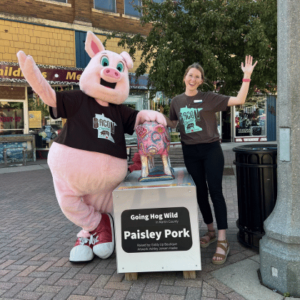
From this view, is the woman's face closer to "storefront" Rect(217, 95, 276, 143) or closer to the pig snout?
the pig snout

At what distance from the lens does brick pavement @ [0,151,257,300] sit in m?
2.75

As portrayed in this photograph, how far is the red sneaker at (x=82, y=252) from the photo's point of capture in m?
3.39

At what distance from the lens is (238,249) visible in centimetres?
360

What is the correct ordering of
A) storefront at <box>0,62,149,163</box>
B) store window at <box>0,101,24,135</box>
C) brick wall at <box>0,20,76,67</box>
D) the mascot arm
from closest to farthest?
1. the mascot arm
2. brick wall at <box>0,20,76,67</box>
3. storefront at <box>0,62,149,163</box>
4. store window at <box>0,101,24,135</box>

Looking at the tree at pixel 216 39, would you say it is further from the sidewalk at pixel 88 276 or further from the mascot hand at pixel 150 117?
the mascot hand at pixel 150 117

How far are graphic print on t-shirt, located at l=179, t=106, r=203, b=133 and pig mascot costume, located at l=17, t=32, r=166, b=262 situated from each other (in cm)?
24

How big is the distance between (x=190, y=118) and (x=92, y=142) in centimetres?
106

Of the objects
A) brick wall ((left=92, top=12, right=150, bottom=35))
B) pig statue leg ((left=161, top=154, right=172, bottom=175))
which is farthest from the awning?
pig statue leg ((left=161, top=154, right=172, bottom=175))

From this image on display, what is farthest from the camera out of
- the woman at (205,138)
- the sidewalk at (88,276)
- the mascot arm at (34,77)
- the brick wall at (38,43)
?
the brick wall at (38,43)

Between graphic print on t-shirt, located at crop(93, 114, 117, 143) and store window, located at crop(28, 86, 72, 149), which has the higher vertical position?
store window, located at crop(28, 86, 72, 149)

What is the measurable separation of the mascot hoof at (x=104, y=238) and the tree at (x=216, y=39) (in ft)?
15.2

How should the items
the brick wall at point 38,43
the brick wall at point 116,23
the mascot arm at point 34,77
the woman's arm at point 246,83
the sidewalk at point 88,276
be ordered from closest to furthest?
1. the sidewalk at point 88,276
2. the mascot arm at point 34,77
3. the woman's arm at point 246,83
4. the brick wall at point 38,43
5. the brick wall at point 116,23

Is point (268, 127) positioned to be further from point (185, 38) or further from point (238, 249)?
point (238, 249)

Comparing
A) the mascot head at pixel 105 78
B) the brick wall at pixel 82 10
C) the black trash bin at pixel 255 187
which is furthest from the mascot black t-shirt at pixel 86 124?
the brick wall at pixel 82 10
